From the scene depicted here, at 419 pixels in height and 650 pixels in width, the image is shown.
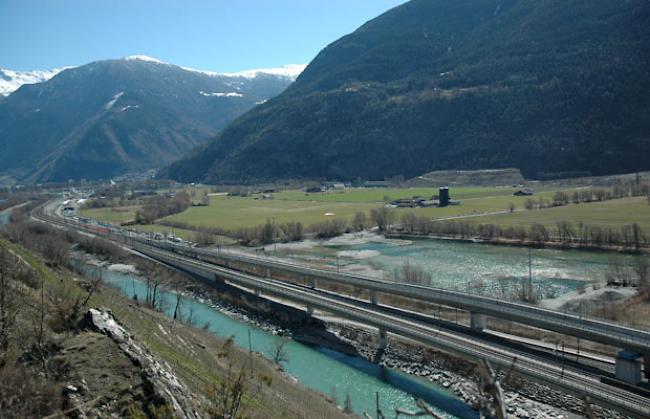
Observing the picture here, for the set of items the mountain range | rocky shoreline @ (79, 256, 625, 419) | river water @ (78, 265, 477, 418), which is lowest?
river water @ (78, 265, 477, 418)

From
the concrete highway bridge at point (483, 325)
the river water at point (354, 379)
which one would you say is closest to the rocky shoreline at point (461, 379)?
the river water at point (354, 379)

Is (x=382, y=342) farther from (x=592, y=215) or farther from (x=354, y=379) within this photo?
(x=592, y=215)

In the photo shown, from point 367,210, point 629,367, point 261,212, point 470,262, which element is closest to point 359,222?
point 367,210

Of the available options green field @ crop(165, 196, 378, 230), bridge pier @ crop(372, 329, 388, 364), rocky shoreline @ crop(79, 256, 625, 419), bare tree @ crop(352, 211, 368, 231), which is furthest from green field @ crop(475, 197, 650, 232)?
bridge pier @ crop(372, 329, 388, 364)

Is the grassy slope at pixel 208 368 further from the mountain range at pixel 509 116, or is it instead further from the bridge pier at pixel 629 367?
the mountain range at pixel 509 116

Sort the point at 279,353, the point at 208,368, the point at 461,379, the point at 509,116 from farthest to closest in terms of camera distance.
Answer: the point at 509,116 → the point at 279,353 → the point at 461,379 → the point at 208,368

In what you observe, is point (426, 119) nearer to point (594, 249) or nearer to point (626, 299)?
point (594, 249)

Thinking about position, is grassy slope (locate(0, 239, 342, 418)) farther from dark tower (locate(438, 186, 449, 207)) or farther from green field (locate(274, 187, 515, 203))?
green field (locate(274, 187, 515, 203))
